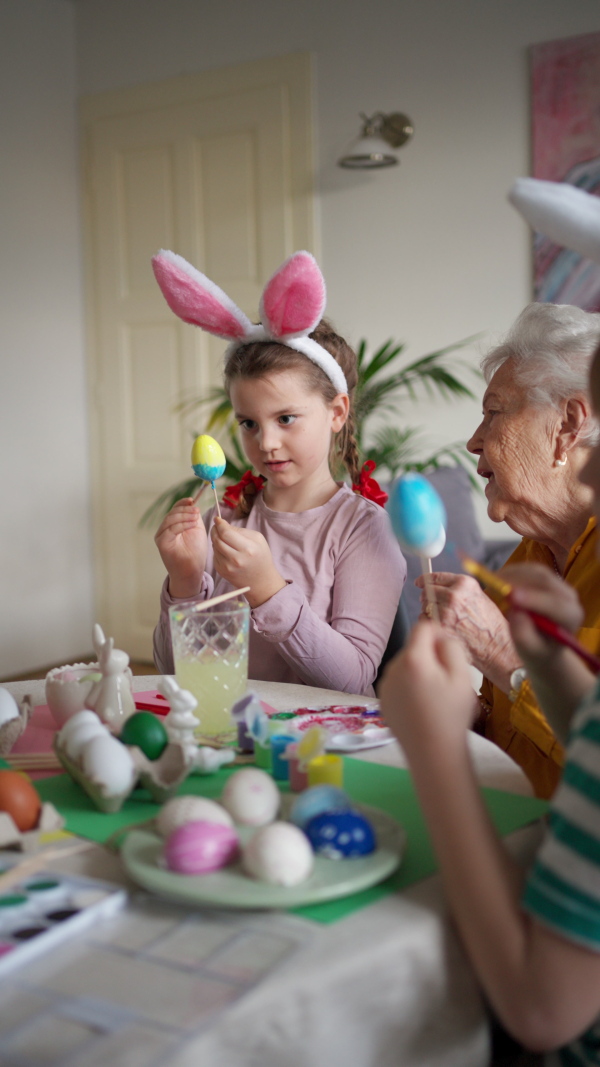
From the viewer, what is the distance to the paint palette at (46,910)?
0.65 metres

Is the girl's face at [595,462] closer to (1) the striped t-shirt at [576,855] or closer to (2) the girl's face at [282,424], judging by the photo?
(1) the striped t-shirt at [576,855]

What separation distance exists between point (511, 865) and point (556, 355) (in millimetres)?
980

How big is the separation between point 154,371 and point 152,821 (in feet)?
13.4

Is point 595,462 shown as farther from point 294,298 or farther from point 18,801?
point 294,298

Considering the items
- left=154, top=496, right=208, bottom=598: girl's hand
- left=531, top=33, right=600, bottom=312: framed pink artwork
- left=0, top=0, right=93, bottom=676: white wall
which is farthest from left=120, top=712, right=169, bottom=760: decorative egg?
left=0, top=0, right=93, bottom=676: white wall

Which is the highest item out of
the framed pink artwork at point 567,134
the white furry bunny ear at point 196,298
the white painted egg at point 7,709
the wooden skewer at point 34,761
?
the framed pink artwork at point 567,134

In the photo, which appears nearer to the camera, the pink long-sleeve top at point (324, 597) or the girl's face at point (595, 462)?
the girl's face at point (595, 462)

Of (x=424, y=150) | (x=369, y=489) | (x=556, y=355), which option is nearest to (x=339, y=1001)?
(x=556, y=355)

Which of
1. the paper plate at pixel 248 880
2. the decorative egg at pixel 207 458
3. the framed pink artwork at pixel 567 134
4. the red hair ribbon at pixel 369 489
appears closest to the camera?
the paper plate at pixel 248 880

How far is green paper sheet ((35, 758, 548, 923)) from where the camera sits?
746mm

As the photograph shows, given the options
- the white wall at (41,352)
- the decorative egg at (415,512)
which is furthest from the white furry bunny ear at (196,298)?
the white wall at (41,352)

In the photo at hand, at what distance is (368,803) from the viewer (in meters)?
0.91

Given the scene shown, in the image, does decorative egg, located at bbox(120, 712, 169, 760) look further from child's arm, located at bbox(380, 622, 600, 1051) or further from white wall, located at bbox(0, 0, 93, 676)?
white wall, located at bbox(0, 0, 93, 676)

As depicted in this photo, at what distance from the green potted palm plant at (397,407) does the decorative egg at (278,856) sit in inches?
114
